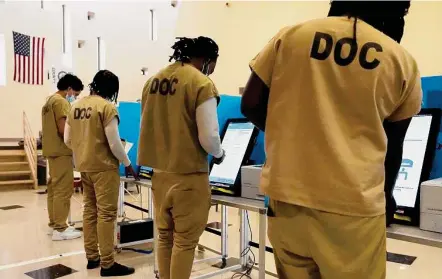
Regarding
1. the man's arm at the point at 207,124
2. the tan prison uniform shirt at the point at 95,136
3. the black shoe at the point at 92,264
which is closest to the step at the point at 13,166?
the black shoe at the point at 92,264

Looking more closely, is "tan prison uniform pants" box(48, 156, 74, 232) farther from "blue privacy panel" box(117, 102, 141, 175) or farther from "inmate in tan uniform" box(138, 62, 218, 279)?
"inmate in tan uniform" box(138, 62, 218, 279)

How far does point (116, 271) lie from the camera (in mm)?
2725

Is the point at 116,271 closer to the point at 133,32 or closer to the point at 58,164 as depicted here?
the point at 58,164

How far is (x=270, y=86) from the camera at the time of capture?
3.41 feet

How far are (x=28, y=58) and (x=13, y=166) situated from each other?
2065 mm

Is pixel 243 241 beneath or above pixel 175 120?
beneath

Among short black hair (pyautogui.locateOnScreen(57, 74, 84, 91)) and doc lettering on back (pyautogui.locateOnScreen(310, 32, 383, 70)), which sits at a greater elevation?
short black hair (pyautogui.locateOnScreen(57, 74, 84, 91))

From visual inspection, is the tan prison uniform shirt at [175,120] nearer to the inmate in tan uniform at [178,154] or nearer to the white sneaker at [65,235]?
the inmate in tan uniform at [178,154]

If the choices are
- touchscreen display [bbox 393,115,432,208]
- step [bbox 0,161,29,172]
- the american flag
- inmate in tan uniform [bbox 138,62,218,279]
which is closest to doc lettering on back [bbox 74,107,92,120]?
inmate in tan uniform [bbox 138,62,218,279]

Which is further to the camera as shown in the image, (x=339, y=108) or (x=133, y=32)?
(x=133, y=32)

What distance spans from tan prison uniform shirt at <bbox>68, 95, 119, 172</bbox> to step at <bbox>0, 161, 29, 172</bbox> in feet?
18.2

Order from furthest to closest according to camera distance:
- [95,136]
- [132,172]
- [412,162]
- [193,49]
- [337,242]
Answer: [132,172] → [95,136] → [193,49] → [412,162] → [337,242]

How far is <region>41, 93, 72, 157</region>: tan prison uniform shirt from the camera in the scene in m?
3.61

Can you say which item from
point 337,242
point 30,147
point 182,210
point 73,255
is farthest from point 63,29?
point 337,242
